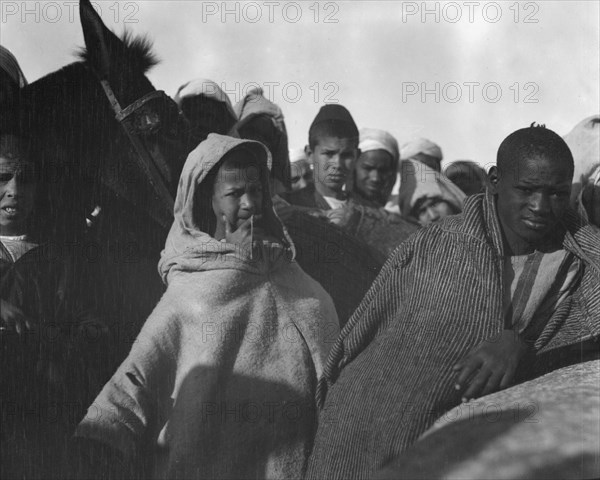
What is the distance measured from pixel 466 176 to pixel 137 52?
1.86 meters

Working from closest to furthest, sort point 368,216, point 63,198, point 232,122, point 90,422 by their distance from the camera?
1. point 90,422
2. point 63,198
3. point 232,122
4. point 368,216

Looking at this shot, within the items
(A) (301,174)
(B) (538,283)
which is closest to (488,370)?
(B) (538,283)

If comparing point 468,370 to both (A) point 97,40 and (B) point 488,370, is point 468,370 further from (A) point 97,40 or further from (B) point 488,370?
(A) point 97,40

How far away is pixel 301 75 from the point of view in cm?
514

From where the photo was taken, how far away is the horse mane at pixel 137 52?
4969 millimetres

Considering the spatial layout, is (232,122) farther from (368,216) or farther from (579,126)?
(579,126)

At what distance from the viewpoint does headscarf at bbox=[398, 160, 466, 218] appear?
571cm

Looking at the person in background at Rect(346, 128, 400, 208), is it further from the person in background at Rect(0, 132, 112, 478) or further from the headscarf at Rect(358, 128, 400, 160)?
the person in background at Rect(0, 132, 112, 478)

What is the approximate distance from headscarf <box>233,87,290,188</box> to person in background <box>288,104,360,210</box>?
0.18 metres

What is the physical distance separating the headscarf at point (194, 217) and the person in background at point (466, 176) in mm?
1366

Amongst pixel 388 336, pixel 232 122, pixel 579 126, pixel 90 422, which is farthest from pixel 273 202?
pixel 579 126

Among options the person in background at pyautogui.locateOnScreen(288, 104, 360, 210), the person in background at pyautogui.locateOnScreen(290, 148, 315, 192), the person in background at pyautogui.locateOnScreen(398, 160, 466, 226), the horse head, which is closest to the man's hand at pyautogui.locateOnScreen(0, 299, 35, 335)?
the horse head

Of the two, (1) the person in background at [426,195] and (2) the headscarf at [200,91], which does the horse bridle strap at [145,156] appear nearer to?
(2) the headscarf at [200,91]

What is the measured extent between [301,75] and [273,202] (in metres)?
0.63
